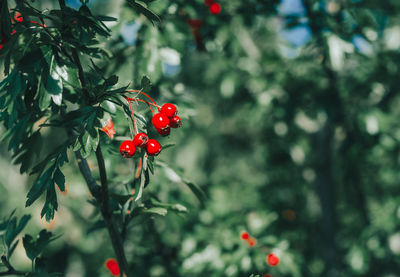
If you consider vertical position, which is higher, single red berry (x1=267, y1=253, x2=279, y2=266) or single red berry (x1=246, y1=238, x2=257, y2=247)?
single red berry (x1=267, y1=253, x2=279, y2=266)

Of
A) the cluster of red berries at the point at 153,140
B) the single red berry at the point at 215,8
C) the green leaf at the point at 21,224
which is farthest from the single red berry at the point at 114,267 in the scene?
the single red berry at the point at 215,8

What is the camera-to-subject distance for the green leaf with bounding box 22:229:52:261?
1.27 metres

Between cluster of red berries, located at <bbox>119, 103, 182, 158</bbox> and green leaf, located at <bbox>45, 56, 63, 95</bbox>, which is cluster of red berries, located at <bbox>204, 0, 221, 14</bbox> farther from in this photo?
green leaf, located at <bbox>45, 56, 63, 95</bbox>

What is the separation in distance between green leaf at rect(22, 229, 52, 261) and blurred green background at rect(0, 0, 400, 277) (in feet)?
0.81

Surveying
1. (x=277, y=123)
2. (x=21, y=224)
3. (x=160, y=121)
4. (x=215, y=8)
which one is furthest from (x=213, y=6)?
(x=21, y=224)

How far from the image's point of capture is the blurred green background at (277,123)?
181 centimetres

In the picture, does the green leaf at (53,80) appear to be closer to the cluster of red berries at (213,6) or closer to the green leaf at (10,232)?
the green leaf at (10,232)

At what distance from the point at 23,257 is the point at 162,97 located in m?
4.04

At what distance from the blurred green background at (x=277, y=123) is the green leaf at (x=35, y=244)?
0.81 ft

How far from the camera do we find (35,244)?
1.30 metres

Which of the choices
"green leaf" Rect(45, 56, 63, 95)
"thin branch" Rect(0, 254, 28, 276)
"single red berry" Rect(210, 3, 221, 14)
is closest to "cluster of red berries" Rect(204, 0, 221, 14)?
"single red berry" Rect(210, 3, 221, 14)

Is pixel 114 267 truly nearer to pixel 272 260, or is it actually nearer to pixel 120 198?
pixel 120 198

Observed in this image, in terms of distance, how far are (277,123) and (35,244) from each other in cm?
182

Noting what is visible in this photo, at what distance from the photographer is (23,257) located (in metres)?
4.61
